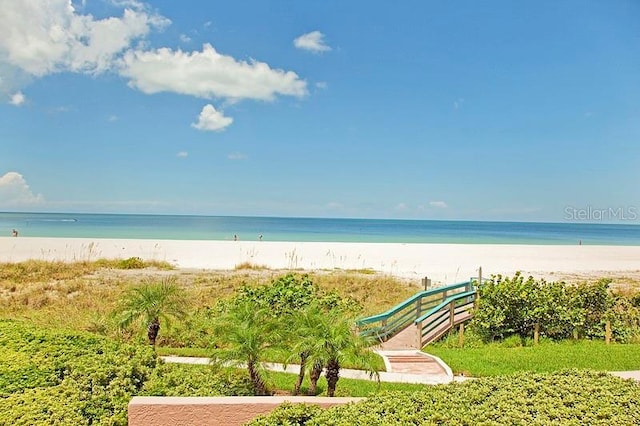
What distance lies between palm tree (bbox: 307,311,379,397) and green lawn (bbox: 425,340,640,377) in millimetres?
3869

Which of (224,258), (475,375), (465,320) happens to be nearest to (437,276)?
(465,320)

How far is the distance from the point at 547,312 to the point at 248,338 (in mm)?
8479

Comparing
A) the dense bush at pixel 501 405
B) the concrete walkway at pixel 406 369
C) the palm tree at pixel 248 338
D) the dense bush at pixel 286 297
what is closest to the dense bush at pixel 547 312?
the concrete walkway at pixel 406 369

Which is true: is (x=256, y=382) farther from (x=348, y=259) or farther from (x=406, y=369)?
(x=348, y=259)

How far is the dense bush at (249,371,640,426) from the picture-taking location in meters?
3.52

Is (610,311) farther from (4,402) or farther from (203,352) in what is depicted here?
(4,402)

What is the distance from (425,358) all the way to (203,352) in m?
4.22

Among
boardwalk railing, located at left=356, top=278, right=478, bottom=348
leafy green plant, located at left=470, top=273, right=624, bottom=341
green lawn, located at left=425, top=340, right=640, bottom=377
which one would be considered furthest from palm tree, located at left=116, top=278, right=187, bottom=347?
leafy green plant, located at left=470, top=273, right=624, bottom=341

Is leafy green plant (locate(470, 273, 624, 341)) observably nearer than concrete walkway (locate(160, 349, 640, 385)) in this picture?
No

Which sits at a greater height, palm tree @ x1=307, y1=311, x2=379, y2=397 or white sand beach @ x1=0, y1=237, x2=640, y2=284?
Result: palm tree @ x1=307, y1=311, x2=379, y2=397

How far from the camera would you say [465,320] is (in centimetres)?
1301

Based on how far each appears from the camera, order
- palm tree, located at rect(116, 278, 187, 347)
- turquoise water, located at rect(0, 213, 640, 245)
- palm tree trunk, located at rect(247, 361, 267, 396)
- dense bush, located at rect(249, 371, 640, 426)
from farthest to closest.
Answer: turquoise water, located at rect(0, 213, 640, 245)
palm tree, located at rect(116, 278, 187, 347)
palm tree trunk, located at rect(247, 361, 267, 396)
dense bush, located at rect(249, 371, 640, 426)

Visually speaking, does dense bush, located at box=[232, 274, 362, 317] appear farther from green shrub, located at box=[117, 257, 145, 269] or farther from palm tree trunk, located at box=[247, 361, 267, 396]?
green shrub, located at box=[117, 257, 145, 269]

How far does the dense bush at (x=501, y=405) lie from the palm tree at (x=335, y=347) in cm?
141
